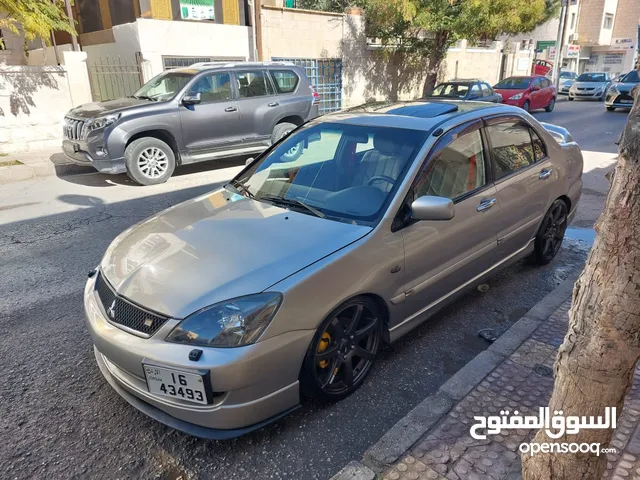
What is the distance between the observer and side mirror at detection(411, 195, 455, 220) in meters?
2.92

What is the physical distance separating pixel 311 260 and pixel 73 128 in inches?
277

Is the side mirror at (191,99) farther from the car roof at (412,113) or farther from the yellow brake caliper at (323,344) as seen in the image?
the yellow brake caliper at (323,344)

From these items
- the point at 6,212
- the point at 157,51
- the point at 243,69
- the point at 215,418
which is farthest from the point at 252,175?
the point at 157,51

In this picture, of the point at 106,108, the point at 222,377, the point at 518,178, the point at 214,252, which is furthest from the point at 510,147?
the point at 106,108

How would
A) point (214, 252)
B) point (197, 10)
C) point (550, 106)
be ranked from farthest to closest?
point (550, 106) → point (197, 10) → point (214, 252)

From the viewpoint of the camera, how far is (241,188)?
3.76m

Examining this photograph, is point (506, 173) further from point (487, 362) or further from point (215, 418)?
point (215, 418)

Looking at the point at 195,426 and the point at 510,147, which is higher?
the point at 510,147

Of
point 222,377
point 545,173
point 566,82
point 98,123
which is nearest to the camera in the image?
point 222,377

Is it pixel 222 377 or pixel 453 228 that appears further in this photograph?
pixel 453 228

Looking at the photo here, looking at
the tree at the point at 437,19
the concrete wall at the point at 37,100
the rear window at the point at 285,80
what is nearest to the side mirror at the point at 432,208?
the rear window at the point at 285,80

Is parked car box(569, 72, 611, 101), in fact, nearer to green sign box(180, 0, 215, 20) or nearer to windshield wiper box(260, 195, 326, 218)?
green sign box(180, 0, 215, 20)

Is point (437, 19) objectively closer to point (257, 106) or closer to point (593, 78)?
point (257, 106)

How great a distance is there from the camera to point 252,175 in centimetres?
392
